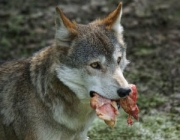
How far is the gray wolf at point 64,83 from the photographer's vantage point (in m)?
5.61

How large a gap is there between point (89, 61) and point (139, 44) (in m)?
5.11

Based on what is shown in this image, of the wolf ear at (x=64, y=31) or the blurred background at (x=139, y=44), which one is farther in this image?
the blurred background at (x=139, y=44)

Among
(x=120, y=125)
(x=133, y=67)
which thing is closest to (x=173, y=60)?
(x=133, y=67)

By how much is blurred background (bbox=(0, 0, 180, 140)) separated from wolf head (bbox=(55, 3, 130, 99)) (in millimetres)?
2026

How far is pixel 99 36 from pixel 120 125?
242cm

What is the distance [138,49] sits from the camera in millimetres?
10430

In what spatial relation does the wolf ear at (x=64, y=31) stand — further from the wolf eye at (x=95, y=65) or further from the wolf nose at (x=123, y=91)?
the wolf nose at (x=123, y=91)

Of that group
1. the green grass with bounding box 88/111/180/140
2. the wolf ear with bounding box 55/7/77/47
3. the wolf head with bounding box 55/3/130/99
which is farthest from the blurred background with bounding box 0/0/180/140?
the wolf ear with bounding box 55/7/77/47

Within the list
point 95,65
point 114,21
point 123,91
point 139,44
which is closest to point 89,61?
point 95,65

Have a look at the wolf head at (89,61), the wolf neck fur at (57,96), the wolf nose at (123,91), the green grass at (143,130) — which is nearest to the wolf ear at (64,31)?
the wolf head at (89,61)

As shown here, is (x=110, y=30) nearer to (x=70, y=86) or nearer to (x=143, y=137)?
(x=70, y=86)

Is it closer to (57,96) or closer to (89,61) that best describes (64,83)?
(57,96)

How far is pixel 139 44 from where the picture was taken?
10.6 m

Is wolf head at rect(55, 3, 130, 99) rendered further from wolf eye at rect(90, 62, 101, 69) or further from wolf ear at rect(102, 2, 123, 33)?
wolf ear at rect(102, 2, 123, 33)
